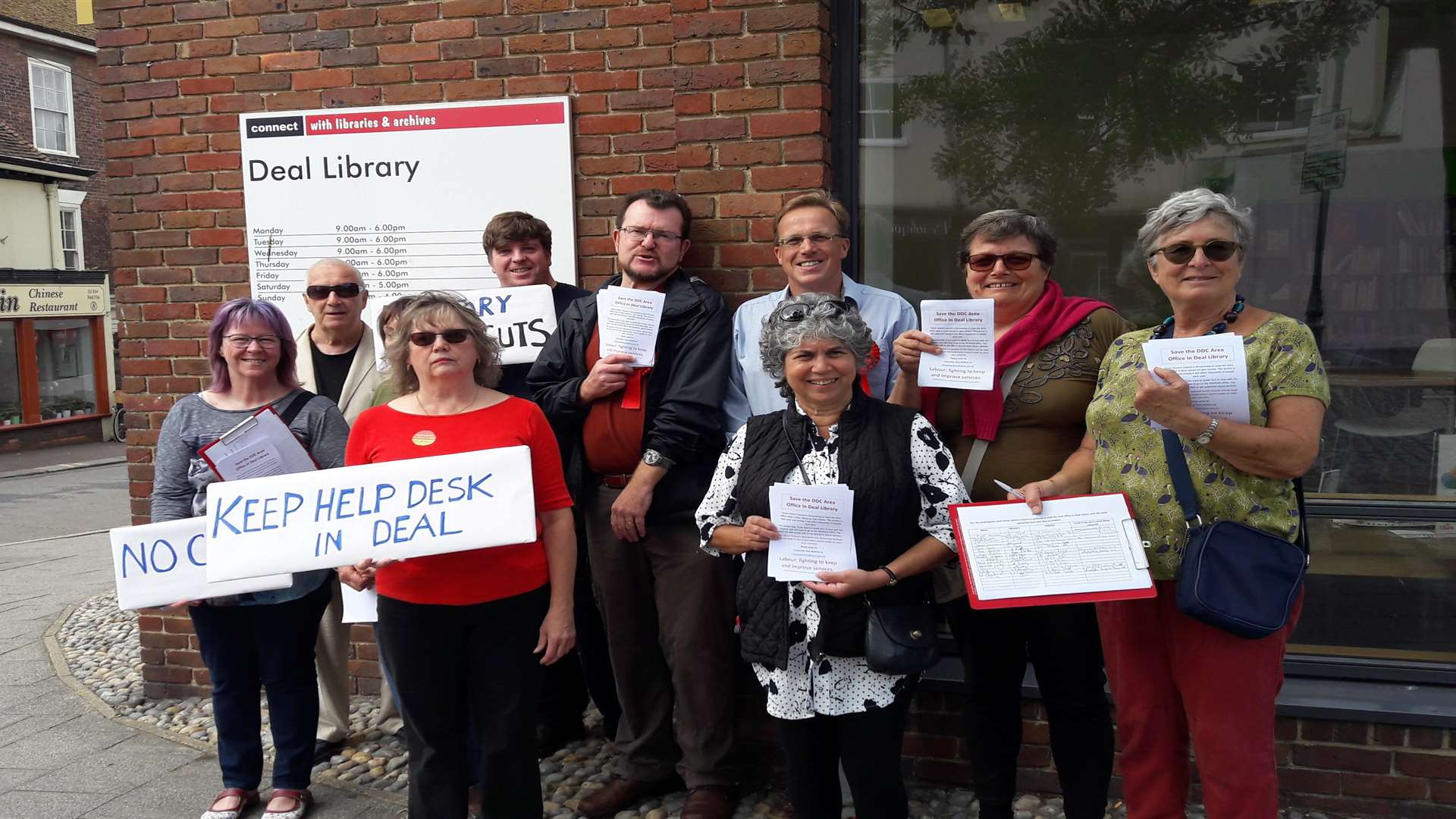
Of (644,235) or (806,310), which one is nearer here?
(806,310)

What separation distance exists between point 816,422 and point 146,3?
4.26m

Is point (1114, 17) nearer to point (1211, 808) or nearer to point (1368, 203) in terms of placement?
point (1368, 203)

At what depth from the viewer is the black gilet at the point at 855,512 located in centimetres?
283

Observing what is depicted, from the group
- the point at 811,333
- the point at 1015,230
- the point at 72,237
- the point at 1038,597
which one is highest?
the point at 72,237

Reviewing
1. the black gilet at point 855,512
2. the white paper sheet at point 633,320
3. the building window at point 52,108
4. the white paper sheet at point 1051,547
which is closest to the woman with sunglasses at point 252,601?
the white paper sheet at point 633,320

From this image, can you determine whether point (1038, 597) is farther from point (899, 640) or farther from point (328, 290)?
point (328, 290)

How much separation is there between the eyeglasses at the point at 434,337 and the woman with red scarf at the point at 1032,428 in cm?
134

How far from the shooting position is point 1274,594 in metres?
2.54

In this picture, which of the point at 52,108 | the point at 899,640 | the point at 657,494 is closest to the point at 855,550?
the point at 899,640

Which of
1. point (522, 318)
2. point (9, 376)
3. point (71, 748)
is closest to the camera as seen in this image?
point (522, 318)

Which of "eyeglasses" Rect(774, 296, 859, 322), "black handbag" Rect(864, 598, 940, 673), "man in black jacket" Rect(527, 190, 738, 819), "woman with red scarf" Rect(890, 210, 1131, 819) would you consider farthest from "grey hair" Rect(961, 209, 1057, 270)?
"black handbag" Rect(864, 598, 940, 673)

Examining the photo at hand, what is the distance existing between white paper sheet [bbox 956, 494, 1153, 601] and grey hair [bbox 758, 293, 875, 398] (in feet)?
1.82

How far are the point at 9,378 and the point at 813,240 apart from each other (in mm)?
24839

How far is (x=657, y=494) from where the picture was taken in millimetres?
3650
